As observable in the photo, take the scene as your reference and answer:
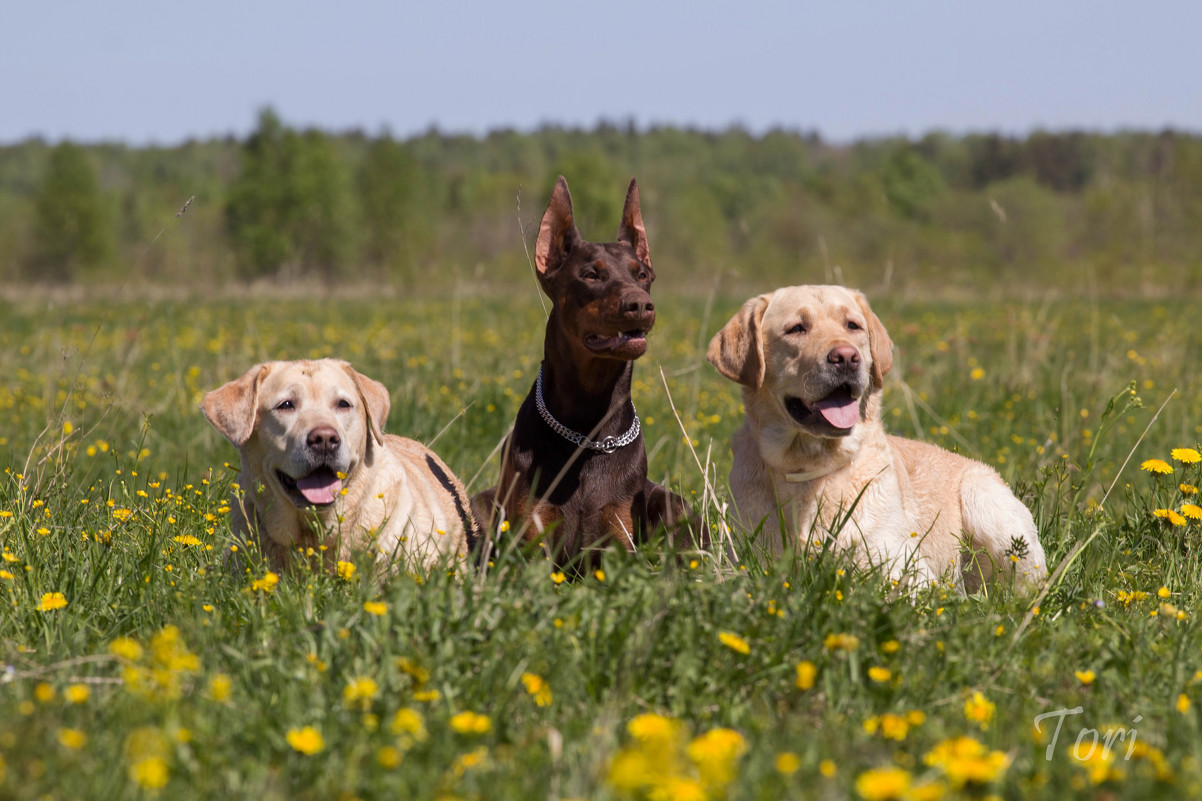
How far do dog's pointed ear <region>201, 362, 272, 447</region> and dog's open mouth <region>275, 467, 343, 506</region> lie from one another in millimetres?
216

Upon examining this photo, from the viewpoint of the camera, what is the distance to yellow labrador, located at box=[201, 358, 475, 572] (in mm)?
3861

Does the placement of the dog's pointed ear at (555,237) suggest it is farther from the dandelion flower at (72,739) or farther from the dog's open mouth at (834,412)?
the dandelion flower at (72,739)

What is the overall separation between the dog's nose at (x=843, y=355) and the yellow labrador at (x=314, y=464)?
5.16 feet

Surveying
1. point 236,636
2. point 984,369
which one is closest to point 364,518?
point 236,636

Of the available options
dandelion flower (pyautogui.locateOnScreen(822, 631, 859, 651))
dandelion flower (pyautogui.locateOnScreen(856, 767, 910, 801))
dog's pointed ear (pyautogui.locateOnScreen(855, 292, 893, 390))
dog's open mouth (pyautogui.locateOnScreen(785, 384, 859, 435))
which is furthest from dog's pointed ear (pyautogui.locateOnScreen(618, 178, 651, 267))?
dandelion flower (pyautogui.locateOnScreen(856, 767, 910, 801))

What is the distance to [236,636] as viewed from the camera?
2.95m

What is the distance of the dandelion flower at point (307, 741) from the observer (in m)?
2.09

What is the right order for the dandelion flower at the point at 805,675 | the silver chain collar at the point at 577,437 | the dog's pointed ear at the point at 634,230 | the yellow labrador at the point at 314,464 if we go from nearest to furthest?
the dandelion flower at the point at 805,675 < the yellow labrador at the point at 314,464 < the silver chain collar at the point at 577,437 < the dog's pointed ear at the point at 634,230

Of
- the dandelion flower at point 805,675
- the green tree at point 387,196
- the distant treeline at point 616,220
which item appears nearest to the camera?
the dandelion flower at point 805,675

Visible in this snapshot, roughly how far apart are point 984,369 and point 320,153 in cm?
5289

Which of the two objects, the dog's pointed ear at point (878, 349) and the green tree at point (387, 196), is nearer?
the dog's pointed ear at point (878, 349)

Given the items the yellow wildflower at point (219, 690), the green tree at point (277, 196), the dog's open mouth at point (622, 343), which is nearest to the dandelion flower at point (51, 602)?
the yellow wildflower at point (219, 690)

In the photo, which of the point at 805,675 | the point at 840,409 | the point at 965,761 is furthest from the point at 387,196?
the point at 965,761

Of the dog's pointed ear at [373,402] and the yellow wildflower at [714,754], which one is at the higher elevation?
the dog's pointed ear at [373,402]
